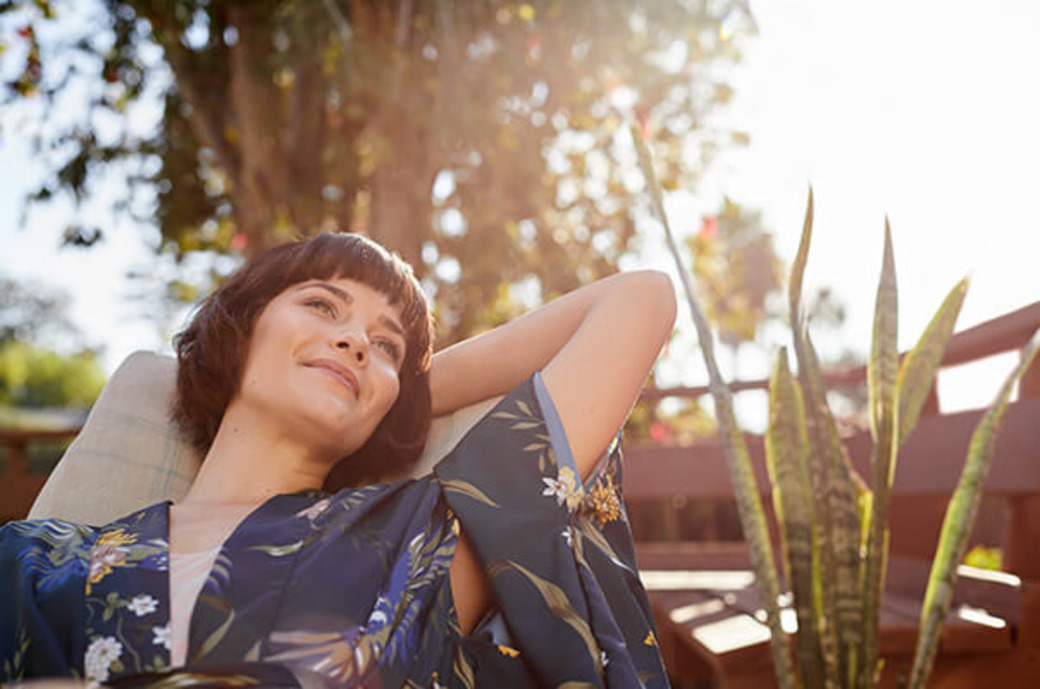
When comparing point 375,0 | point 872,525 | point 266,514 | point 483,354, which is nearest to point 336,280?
point 483,354

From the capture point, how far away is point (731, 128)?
5.84 m

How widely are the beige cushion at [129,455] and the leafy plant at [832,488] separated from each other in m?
0.62

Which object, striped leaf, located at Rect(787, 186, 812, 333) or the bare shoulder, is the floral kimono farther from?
striped leaf, located at Rect(787, 186, 812, 333)

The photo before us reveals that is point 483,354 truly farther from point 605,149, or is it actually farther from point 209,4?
point 605,149

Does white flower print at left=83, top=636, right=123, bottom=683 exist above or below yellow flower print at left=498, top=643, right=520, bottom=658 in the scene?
above

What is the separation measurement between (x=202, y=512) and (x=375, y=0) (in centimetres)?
385

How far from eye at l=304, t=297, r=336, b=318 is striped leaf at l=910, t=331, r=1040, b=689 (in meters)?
1.19

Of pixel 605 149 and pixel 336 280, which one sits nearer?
pixel 336 280

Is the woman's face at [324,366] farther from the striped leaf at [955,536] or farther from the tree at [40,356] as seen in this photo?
the tree at [40,356]

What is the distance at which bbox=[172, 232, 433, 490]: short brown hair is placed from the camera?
170cm

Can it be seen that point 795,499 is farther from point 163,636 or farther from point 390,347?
point 163,636

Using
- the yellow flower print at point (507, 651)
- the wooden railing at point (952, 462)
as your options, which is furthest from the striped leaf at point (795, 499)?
the wooden railing at point (952, 462)

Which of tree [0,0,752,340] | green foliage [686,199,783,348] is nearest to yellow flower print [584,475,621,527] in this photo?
tree [0,0,752,340]

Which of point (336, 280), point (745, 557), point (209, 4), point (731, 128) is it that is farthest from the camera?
point (731, 128)
